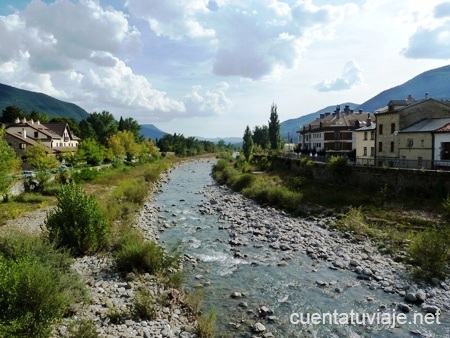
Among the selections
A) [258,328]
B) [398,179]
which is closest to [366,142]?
[398,179]

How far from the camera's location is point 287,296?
46.2ft

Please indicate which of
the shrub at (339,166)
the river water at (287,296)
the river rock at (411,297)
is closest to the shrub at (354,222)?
the river water at (287,296)

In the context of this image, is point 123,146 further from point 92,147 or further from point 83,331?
point 83,331

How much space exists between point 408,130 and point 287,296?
27.7 metres

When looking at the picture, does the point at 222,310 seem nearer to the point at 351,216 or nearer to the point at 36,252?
the point at 36,252

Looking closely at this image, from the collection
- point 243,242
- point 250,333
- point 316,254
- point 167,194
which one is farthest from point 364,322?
point 167,194

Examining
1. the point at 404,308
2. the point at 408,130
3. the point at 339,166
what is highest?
the point at 408,130

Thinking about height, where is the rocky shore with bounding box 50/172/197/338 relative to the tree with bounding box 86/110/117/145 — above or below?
below

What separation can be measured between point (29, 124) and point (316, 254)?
63226 millimetres

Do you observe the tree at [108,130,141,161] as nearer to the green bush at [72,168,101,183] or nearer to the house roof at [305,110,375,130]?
the green bush at [72,168,101,183]

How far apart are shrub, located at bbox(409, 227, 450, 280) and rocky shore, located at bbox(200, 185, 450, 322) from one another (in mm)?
646

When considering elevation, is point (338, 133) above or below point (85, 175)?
above

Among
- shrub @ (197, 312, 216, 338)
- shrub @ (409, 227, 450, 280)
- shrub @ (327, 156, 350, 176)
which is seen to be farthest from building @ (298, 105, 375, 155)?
shrub @ (197, 312, 216, 338)

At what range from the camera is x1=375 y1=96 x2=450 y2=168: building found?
31828 mm
